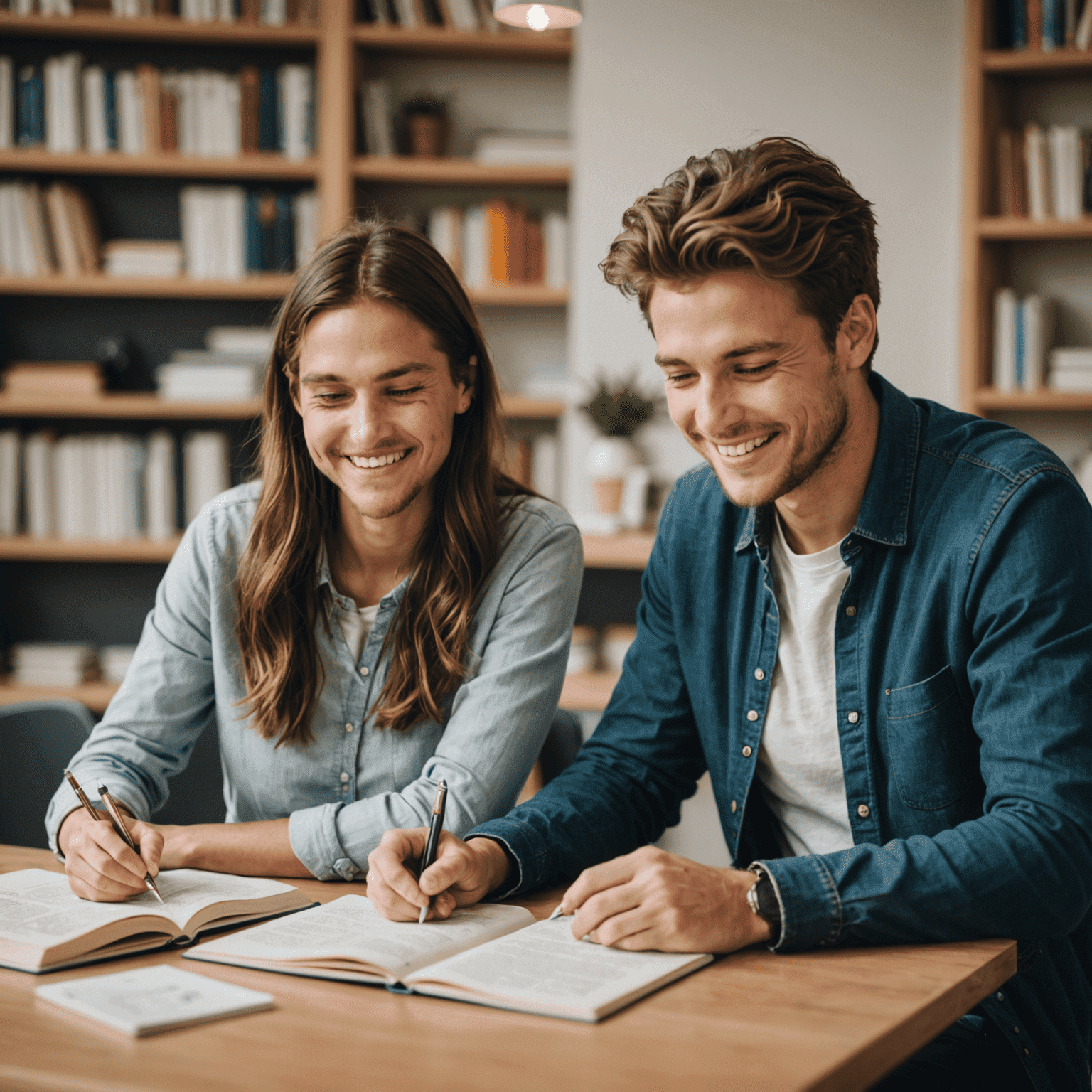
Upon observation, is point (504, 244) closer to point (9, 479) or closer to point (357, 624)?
point (9, 479)

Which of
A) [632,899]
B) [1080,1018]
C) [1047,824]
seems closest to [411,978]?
[632,899]

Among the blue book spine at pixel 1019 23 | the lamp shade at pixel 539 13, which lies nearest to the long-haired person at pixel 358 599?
the lamp shade at pixel 539 13

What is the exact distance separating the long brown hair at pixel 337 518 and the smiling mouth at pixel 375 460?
125 millimetres

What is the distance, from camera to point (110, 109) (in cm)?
371

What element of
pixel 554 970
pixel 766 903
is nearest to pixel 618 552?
pixel 766 903

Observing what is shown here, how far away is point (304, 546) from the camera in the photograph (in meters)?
1.69

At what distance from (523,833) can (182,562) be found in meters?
0.71

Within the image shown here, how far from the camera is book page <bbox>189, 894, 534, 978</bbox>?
1.01 metres

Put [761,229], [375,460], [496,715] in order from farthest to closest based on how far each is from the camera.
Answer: [375,460] → [496,715] → [761,229]

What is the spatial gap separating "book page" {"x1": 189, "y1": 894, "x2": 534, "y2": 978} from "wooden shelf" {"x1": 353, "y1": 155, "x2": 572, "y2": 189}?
296cm

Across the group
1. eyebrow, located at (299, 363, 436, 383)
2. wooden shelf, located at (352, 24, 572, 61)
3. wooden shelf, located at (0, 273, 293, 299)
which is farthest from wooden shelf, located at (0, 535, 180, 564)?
eyebrow, located at (299, 363, 436, 383)

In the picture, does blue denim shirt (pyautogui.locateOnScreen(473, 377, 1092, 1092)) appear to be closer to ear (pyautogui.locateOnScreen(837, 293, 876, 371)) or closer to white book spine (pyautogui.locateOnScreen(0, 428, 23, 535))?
ear (pyautogui.locateOnScreen(837, 293, 876, 371))

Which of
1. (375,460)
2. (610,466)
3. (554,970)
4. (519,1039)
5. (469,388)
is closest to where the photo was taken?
(519,1039)

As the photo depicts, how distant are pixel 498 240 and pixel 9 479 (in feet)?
5.65
